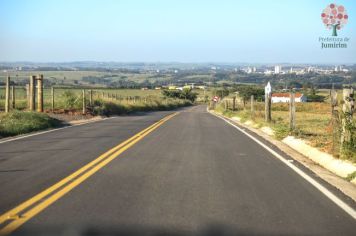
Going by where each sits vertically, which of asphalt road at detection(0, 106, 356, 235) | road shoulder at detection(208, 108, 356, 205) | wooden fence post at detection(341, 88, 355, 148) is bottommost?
road shoulder at detection(208, 108, 356, 205)

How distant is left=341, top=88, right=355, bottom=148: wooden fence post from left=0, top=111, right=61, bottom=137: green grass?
38.7ft

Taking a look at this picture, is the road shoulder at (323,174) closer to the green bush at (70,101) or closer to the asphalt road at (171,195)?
the asphalt road at (171,195)

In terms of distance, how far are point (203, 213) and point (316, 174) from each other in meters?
4.62

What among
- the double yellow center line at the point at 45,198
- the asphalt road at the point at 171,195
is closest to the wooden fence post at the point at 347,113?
the asphalt road at the point at 171,195

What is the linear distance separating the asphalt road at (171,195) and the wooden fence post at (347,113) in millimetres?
1751

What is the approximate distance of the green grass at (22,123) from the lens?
20.2m

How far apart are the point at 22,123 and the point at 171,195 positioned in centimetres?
1482

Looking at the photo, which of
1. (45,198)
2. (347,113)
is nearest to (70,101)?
(347,113)

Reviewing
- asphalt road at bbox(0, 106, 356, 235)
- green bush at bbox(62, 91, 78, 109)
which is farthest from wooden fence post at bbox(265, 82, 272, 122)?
green bush at bbox(62, 91, 78, 109)

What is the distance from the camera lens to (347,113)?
13039 millimetres

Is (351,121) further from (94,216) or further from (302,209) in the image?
(94,216)

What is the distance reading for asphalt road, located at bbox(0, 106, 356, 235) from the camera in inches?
260

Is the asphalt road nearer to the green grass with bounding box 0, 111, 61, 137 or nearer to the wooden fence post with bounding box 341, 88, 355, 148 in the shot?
the wooden fence post with bounding box 341, 88, 355, 148

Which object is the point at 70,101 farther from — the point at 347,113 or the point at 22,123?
the point at 347,113
